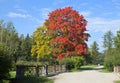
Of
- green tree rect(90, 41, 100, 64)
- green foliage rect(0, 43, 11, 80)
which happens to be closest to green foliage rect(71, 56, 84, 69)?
green foliage rect(0, 43, 11, 80)

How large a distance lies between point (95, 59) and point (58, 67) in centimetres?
10422

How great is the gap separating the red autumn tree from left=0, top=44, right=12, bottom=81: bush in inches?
1390

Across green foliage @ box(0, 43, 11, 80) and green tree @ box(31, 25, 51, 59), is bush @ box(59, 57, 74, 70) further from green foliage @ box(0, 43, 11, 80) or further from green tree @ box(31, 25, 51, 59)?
green foliage @ box(0, 43, 11, 80)

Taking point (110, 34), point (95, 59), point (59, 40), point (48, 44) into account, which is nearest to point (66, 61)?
point (59, 40)

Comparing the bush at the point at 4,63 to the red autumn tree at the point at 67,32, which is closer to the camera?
the bush at the point at 4,63

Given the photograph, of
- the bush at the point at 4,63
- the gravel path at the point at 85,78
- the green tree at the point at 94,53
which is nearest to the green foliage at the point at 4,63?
the bush at the point at 4,63

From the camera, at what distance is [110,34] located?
127 m

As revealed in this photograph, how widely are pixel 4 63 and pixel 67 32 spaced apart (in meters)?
37.6

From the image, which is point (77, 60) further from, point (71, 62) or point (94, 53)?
point (94, 53)

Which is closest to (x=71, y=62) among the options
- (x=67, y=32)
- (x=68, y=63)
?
(x=68, y=63)

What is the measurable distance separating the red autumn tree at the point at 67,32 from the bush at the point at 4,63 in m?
35.3

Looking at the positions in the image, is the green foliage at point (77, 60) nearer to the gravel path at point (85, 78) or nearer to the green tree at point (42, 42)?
the green tree at point (42, 42)

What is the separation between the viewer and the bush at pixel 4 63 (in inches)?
950

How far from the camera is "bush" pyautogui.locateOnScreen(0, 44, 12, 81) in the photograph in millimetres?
24125
